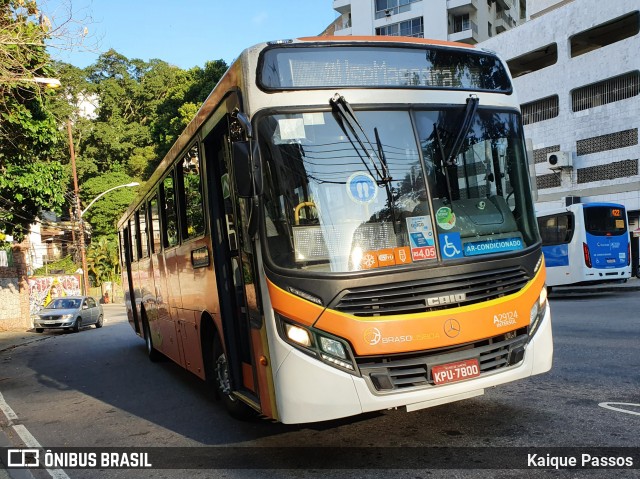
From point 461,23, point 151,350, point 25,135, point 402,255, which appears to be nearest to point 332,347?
point 402,255

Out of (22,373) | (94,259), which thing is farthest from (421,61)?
(94,259)

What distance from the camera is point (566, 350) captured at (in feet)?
28.5

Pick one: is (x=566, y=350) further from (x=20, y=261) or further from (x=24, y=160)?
(x=20, y=261)

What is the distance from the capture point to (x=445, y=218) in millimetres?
4793

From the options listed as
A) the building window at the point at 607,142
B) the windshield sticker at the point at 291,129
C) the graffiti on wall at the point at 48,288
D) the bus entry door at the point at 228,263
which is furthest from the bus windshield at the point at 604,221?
the graffiti on wall at the point at 48,288

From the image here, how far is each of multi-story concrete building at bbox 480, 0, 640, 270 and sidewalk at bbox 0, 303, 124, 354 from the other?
2286 cm

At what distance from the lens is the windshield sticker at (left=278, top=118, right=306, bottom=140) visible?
4688 millimetres

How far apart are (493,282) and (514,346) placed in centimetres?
53

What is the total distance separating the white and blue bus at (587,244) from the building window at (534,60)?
1801cm

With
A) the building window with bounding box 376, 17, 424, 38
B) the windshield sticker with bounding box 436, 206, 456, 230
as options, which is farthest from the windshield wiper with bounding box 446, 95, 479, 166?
the building window with bounding box 376, 17, 424, 38

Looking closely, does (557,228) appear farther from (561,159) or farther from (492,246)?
(492,246)

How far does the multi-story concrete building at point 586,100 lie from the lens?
2930 cm

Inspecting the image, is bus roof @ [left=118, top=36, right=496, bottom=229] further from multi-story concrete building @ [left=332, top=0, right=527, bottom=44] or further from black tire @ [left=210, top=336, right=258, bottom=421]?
multi-story concrete building @ [left=332, top=0, right=527, bottom=44]

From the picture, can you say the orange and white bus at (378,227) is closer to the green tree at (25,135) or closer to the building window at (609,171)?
the green tree at (25,135)
